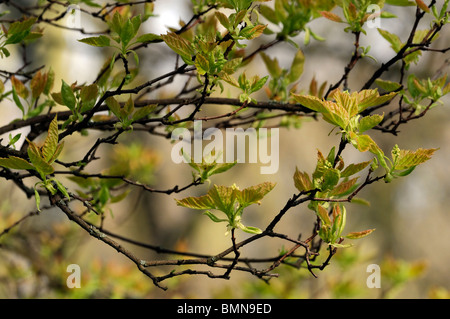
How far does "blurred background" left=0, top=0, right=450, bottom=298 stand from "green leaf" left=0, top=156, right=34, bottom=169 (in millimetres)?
601

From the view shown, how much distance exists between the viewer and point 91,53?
12.7ft

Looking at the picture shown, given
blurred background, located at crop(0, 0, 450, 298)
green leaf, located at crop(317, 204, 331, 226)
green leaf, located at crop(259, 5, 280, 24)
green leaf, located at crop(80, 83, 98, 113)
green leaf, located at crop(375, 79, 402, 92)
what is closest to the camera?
green leaf, located at crop(317, 204, 331, 226)

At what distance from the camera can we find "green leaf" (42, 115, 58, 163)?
2.84 ft

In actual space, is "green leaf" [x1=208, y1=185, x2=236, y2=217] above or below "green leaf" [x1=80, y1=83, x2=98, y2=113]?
below

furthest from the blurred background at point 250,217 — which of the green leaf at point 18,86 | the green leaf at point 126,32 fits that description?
the green leaf at point 126,32

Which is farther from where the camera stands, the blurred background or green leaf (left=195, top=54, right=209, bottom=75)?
the blurred background

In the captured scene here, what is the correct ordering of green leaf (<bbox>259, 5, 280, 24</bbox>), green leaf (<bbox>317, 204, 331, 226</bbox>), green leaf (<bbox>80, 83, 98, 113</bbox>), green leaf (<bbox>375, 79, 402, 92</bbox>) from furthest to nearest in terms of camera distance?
green leaf (<bbox>259, 5, 280, 24</bbox>)
green leaf (<bbox>375, 79, 402, 92</bbox>)
green leaf (<bbox>80, 83, 98, 113</bbox>)
green leaf (<bbox>317, 204, 331, 226</bbox>)

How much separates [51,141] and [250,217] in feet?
14.9

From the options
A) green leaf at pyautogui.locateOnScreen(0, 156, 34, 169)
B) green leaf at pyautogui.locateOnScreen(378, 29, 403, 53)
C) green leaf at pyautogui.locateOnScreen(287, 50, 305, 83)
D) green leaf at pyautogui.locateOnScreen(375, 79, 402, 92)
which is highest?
green leaf at pyautogui.locateOnScreen(287, 50, 305, 83)

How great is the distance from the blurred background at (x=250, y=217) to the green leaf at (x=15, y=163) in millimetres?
601

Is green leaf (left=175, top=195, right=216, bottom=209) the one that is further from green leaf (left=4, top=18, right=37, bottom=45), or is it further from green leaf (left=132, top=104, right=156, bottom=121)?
green leaf (left=4, top=18, right=37, bottom=45)

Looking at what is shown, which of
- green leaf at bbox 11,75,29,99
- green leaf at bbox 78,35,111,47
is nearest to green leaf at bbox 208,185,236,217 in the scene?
green leaf at bbox 78,35,111,47

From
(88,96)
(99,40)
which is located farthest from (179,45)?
(88,96)
